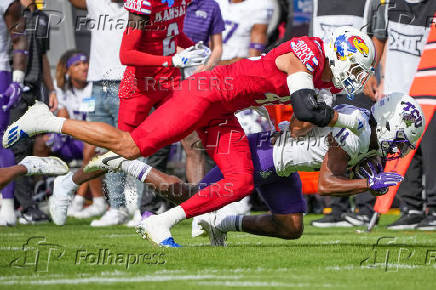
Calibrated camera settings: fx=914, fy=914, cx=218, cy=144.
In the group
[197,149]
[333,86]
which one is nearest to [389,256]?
[333,86]

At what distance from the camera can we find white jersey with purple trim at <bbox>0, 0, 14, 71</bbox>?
29.9 feet

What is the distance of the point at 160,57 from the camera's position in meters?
7.18

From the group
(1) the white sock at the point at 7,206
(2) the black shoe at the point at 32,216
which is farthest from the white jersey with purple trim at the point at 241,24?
(1) the white sock at the point at 7,206

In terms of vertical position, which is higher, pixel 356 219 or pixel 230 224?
pixel 230 224

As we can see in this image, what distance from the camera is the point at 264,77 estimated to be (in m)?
6.15

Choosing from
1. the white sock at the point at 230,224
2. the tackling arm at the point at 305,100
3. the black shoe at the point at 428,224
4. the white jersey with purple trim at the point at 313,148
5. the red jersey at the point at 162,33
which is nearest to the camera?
the tackling arm at the point at 305,100

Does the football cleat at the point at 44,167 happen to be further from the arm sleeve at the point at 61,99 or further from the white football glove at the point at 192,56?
the arm sleeve at the point at 61,99

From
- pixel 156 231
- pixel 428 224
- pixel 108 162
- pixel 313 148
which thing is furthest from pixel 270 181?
pixel 428 224

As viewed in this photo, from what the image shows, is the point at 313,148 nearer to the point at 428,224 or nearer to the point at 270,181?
the point at 270,181

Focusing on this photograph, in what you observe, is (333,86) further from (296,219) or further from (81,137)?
(81,137)

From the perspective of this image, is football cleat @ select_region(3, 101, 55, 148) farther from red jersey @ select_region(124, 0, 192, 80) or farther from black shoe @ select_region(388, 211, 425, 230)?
black shoe @ select_region(388, 211, 425, 230)

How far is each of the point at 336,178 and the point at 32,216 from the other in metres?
4.64

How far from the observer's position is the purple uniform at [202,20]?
9062mm

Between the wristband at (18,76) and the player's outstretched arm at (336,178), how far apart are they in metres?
4.02
